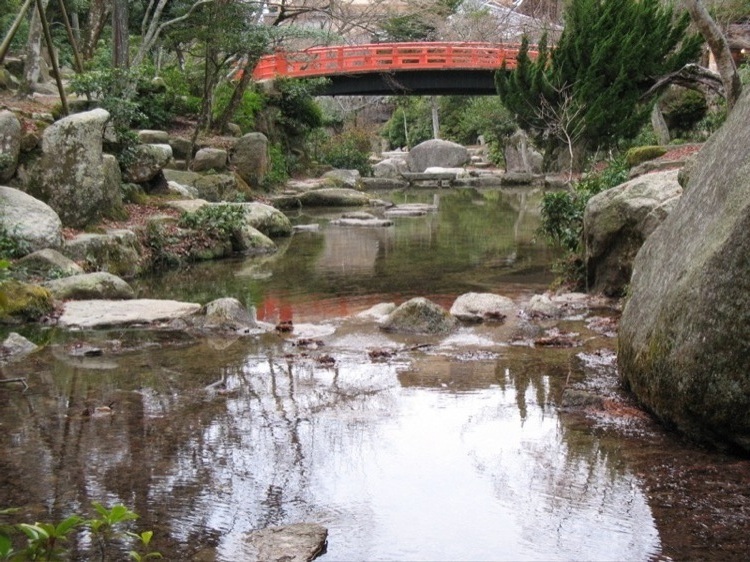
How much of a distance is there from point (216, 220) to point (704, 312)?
36.6ft

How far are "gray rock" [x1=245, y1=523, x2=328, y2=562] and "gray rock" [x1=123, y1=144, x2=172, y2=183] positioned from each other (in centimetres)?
1194

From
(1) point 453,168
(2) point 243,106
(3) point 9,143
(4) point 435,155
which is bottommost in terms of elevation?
(1) point 453,168

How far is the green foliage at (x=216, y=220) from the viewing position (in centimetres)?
1423

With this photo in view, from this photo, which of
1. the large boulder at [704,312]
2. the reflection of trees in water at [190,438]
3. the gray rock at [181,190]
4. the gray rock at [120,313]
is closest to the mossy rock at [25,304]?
the gray rock at [120,313]

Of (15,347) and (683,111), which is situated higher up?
(683,111)

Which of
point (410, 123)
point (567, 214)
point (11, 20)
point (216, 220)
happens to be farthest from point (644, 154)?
point (410, 123)

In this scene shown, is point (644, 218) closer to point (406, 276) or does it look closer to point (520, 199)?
point (406, 276)

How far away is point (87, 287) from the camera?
9.48 metres

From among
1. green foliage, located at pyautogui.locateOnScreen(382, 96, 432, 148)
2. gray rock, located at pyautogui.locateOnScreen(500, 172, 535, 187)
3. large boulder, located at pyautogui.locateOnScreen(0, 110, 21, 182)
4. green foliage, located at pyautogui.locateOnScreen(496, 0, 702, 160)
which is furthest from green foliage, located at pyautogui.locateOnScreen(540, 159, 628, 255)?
green foliage, located at pyautogui.locateOnScreen(382, 96, 432, 148)

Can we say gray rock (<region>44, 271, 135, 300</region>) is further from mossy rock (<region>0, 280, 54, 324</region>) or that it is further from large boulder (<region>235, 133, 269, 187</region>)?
large boulder (<region>235, 133, 269, 187</region>)

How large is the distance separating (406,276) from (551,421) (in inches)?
270

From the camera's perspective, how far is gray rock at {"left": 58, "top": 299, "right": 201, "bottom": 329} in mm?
8281

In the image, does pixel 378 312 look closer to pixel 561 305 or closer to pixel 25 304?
pixel 561 305

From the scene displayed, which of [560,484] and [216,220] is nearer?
[560,484]
